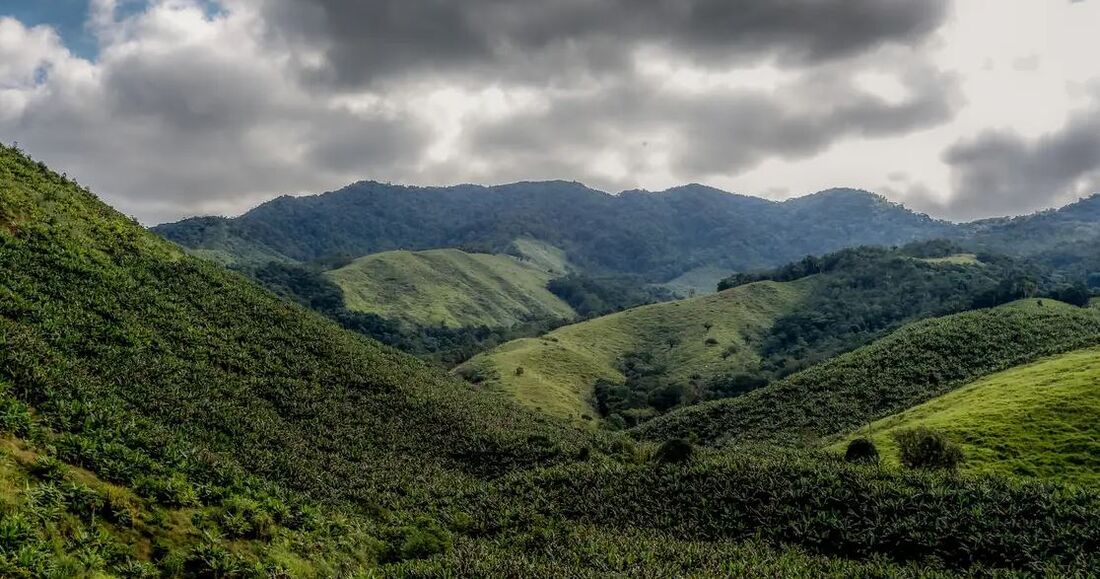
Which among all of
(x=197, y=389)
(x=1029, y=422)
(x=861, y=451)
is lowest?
(x=861, y=451)

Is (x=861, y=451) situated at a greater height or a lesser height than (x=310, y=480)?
greater

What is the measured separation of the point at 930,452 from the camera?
4772cm

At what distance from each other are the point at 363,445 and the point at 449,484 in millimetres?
9945

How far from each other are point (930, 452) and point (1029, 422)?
14.9m

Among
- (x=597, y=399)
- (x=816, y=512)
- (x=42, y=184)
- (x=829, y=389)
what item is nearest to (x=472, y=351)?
(x=597, y=399)

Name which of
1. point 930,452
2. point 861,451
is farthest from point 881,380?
point 930,452

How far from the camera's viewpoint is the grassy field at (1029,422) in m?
48.4

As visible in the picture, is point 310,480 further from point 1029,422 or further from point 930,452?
point 1029,422

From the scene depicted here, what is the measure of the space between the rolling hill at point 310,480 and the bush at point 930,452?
906 cm

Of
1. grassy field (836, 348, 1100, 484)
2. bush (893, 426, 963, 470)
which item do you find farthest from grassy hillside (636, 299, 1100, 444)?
bush (893, 426, 963, 470)

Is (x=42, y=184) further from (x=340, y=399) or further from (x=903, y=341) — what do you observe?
(x=903, y=341)

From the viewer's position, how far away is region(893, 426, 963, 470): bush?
4706cm

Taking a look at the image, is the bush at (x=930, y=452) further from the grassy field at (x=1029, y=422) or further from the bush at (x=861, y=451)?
the grassy field at (x=1029, y=422)

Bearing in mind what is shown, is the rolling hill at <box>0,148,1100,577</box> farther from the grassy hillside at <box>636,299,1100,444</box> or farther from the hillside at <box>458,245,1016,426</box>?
the hillside at <box>458,245,1016,426</box>
